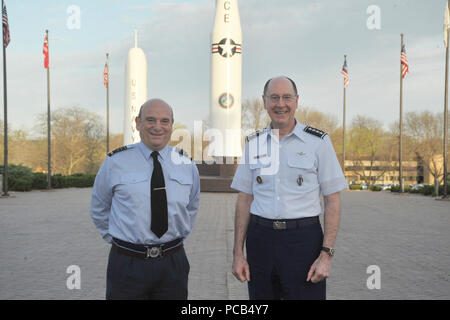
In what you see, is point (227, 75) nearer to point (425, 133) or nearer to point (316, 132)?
point (316, 132)

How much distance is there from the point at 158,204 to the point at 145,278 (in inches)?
19.5

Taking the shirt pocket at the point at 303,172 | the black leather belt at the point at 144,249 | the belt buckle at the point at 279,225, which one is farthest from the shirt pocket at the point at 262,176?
the black leather belt at the point at 144,249

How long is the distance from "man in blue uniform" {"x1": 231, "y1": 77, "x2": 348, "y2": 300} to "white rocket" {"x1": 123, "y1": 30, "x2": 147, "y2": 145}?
35.5 meters

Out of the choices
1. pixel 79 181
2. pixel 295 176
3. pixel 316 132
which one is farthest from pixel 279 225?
pixel 79 181

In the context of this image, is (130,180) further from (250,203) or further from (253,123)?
(253,123)

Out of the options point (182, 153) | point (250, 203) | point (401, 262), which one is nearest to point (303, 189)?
point (250, 203)

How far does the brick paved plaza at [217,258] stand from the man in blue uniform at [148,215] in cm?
258

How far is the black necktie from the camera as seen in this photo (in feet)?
10.2

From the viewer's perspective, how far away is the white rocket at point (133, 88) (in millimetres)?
38062

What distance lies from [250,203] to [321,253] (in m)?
0.62

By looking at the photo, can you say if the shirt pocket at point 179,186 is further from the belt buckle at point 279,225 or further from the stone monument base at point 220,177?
the stone monument base at point 220,177

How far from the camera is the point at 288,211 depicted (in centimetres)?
312

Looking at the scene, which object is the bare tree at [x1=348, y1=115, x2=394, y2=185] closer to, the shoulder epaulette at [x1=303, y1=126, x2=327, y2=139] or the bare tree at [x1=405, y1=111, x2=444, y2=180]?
the bare tree at [x1=405, y1=111, x2=444, y2=180]
